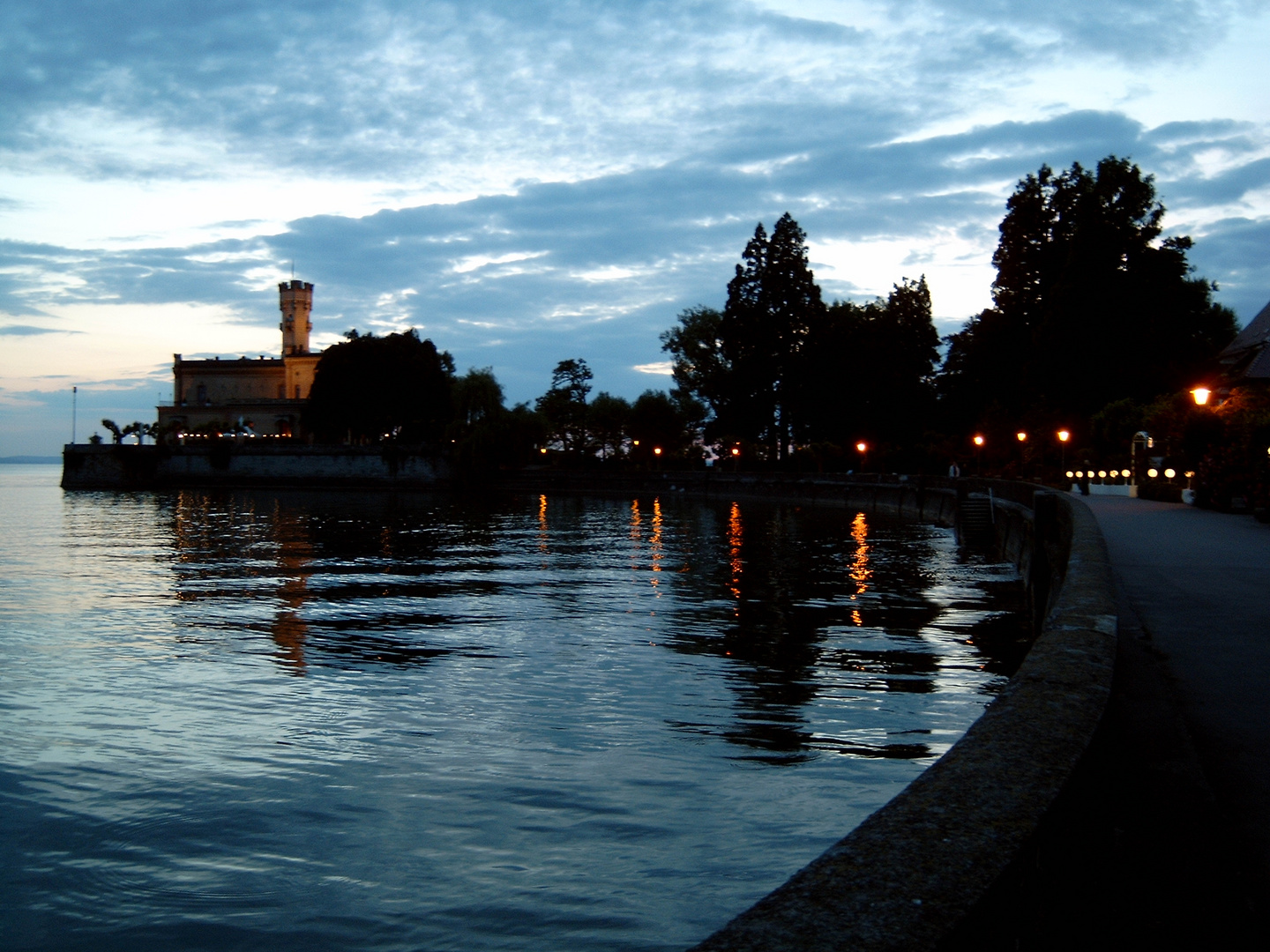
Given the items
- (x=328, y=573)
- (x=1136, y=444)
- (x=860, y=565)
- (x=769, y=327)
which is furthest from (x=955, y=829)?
(x=769, y=327)

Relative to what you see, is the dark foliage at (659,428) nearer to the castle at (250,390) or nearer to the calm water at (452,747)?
the castle at (250,390)

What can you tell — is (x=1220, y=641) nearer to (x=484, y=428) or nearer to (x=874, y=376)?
(x=874, y=376)

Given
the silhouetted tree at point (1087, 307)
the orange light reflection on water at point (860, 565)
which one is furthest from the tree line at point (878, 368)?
the orange light reflection on water at point (860, 565)

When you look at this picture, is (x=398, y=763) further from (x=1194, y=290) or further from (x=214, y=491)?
(x=214, y=491)

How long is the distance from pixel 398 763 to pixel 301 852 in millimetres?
2100

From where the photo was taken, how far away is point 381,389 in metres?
91.0

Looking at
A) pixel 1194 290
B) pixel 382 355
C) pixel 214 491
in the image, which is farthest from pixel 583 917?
pixel 214 491

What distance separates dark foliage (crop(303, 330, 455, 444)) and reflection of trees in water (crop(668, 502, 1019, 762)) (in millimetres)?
61917

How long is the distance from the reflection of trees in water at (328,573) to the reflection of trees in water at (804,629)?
4.72 m

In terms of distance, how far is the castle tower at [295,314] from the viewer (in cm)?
14288

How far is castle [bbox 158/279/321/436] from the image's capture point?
128 m

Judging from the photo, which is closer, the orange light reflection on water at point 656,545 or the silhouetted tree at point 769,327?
the orange light reflection on water at point 656,545

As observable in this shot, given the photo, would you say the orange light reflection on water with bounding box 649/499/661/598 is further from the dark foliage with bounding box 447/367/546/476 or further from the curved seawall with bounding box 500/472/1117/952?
the dark foliage with bounding box 447/367/546/476

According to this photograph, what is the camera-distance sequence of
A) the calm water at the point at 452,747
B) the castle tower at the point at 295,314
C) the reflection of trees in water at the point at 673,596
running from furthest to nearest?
the castle tower at the point at 295,314, the reflection of trees in water at the point at 673,596, the calm water at the point at 452,747
